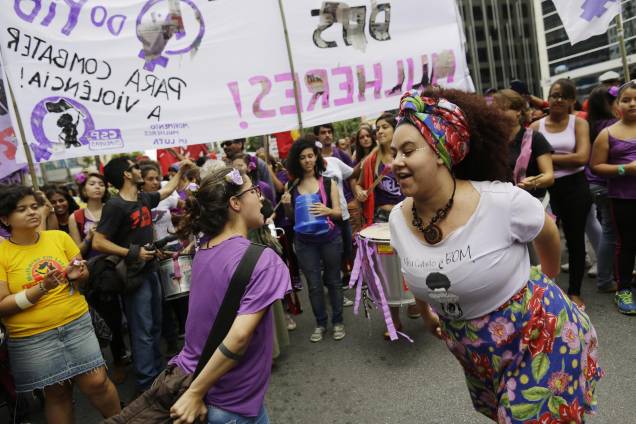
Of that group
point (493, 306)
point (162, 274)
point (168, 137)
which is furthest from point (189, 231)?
point (168, 137)

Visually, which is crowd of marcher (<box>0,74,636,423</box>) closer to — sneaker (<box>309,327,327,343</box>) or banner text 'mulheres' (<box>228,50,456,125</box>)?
sneaker (<box>309,327,327,343</box>)

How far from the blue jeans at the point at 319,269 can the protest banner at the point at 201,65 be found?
3.95 feet

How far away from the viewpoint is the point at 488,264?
1.65m

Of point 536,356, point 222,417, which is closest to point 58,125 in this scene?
point 222,417

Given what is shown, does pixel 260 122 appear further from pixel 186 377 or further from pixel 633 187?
pixel 633 187

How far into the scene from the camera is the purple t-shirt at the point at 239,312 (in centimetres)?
187

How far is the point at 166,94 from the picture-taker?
13.5ft

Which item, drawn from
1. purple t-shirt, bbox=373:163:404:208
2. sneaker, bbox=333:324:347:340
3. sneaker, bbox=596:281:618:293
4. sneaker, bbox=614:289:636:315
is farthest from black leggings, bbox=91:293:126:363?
sneaker, bbox=596:281:618:293

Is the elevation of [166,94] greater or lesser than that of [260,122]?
greater

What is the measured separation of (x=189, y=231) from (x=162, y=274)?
1.90 meters

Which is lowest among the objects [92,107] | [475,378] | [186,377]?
[475,378]

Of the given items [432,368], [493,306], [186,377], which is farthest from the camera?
[432,368]

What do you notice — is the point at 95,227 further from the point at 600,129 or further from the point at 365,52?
the point at 600,129

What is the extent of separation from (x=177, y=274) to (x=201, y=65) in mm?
1930
